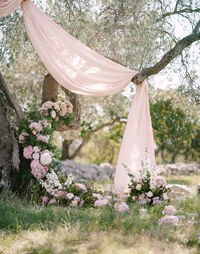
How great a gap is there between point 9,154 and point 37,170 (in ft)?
1.84

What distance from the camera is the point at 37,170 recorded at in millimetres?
4887

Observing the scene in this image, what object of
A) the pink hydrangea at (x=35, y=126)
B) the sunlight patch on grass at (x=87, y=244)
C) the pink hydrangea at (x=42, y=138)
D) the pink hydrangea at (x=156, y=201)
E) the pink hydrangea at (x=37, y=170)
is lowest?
the sunlight patch on grass at (x=87, y=244)

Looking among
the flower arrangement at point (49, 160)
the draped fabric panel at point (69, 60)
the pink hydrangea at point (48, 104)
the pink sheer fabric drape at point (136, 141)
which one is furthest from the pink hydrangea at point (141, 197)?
the pink hydrangea at point (48, 104)

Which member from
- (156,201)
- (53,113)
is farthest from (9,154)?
(156,201)

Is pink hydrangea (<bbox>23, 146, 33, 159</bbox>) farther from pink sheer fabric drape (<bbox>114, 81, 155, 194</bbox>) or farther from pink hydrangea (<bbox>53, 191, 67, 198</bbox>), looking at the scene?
pink sheer fabric drape (<bbox>114, 81, 155, 194</bbox>)

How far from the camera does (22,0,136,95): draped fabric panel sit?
498 centimetres

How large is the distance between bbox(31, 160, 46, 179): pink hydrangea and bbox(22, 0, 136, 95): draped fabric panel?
1392mm

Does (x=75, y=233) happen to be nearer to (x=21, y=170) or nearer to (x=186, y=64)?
(x=21, y=170)

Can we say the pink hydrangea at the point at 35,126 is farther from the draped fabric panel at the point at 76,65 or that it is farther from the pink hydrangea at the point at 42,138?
the draped fabric panel at the point at 76,65

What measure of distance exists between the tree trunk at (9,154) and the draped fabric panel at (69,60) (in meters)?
0.97

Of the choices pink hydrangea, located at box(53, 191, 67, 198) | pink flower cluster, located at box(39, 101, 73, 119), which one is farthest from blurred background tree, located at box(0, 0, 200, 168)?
pink hydrangea, located at box(53, 191, 67, 198)

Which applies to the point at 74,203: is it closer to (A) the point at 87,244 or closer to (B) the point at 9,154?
(B) the point at 9,154

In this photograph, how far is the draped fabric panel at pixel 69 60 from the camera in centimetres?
498

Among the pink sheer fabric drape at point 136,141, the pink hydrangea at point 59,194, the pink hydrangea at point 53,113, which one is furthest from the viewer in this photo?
the pink sheer fabric drape at point 136,141
